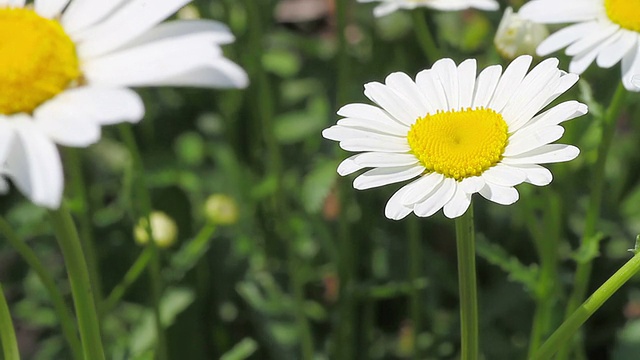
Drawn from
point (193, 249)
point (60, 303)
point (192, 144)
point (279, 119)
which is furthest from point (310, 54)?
point (60, 303)

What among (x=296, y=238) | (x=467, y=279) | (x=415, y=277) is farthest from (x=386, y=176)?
(x=296, y=238)

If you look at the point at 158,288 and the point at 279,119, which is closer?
the point at 158,288

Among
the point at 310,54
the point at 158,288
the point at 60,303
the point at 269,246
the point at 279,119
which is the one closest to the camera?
the point at 60,303

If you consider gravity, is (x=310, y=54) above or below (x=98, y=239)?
above

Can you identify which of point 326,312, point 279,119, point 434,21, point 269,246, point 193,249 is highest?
point 434,21

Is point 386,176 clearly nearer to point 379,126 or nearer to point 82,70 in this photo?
point 379,126

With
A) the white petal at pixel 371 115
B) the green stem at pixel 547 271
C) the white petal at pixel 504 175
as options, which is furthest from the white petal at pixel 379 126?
the green stem at pixel 547 271

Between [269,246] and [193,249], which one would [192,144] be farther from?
[193,249]
